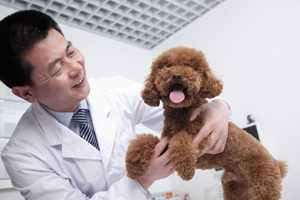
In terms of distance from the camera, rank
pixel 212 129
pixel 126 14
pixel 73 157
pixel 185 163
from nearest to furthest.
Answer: pixel 185 163 → pixel 212 129 → pixel 73 157 → pixel 126 14

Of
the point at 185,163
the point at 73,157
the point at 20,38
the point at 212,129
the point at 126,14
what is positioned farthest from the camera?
the point at 126,14

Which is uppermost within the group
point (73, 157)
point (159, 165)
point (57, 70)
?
point (57, 70)

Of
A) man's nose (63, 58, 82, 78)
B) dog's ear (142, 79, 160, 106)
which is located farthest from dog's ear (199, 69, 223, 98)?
man's nose (63, 58, 82, 78)

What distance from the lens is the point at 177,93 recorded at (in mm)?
612

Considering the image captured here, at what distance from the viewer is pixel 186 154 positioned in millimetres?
599

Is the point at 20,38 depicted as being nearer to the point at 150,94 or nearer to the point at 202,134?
the point at 150,94

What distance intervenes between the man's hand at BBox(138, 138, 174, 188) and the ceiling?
43.0 inches

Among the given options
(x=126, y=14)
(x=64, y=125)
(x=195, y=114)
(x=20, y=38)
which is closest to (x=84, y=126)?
(x=64, y=125)

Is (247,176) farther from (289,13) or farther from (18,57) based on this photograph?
(289,13)

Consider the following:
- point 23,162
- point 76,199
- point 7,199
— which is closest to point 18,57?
point 23,162

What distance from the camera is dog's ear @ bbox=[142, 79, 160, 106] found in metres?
0.66

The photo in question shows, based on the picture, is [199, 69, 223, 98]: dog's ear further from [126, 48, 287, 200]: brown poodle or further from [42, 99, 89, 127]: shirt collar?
[42, 99, 89, 127]: shirt collar

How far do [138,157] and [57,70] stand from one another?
37 cm

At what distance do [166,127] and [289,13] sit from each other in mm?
1040
